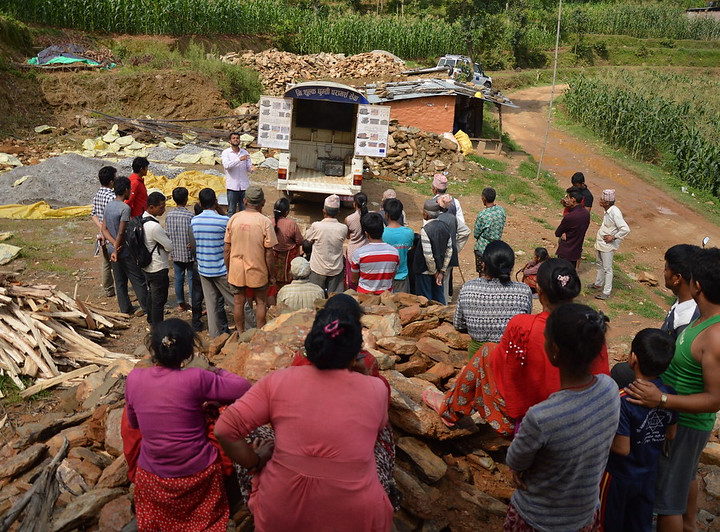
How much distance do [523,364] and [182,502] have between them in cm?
187

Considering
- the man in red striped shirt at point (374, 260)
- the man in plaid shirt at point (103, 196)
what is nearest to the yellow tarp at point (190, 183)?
the man in plaid shirt at point (103, 196)

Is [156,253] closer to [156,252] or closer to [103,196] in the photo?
[156,252]

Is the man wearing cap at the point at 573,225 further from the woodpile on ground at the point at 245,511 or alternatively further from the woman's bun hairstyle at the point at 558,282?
the woman's bun hairstyle at the point at 558,282

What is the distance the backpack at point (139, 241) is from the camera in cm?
634

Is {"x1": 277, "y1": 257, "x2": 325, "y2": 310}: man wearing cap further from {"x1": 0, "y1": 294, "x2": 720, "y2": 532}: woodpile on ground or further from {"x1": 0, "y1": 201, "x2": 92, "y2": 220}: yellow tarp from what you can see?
{"x1": 0, "y1": 201, "x2": 92, "y2": 220}: yellow tarp

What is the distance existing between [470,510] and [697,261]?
194 centimetres

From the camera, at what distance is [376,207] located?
13.0 m

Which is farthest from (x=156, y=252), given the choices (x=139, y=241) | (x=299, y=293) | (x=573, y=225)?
(x=573, y=225)

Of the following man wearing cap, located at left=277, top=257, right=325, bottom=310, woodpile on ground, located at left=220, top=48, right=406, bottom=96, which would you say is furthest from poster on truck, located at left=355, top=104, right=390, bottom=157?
woodpile on ground, located at left=220, top=48, right=406, bottom=96

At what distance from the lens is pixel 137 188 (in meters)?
7.41

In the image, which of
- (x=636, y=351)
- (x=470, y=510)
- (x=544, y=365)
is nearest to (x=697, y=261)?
(x=636, y=351)

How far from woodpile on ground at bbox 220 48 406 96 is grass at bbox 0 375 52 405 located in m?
19.5

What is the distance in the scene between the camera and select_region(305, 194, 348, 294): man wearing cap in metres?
6.51

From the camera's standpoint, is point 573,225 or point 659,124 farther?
point 659,124
